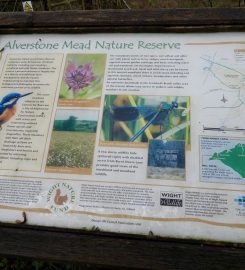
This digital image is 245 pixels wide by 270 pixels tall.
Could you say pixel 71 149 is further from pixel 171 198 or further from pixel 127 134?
pixel 171 198

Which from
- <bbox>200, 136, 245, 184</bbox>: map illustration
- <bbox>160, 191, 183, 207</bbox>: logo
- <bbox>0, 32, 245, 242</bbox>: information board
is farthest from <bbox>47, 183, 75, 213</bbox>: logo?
<bbox>200, 136, 245, 184</bbox>: map illustration

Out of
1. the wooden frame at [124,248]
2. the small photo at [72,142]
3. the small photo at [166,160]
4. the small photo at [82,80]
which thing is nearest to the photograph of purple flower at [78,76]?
the small photo at [82,80]

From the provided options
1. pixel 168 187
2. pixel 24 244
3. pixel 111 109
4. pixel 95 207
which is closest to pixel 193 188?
pixel 168 187

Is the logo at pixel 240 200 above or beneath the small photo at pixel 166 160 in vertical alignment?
beneath

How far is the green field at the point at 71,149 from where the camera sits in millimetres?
1335

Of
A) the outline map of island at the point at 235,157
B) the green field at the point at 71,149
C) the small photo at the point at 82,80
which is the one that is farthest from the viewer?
the small photo at the point at 82,80

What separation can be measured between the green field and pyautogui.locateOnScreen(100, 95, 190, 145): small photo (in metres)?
0.07

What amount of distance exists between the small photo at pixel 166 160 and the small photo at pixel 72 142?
0.81ft

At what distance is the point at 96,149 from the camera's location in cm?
134

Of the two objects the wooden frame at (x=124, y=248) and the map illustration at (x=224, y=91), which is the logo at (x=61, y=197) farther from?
the map illustration at (x=224, y=91)

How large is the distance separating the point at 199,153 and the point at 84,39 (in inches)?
31.7

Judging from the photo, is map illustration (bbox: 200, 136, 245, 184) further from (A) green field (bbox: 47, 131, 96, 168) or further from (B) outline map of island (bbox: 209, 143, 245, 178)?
(A) green field (bbox: 47, 131, 96, 168)

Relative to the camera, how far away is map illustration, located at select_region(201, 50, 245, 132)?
1.31m

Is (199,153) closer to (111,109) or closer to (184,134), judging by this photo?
(184,134)
